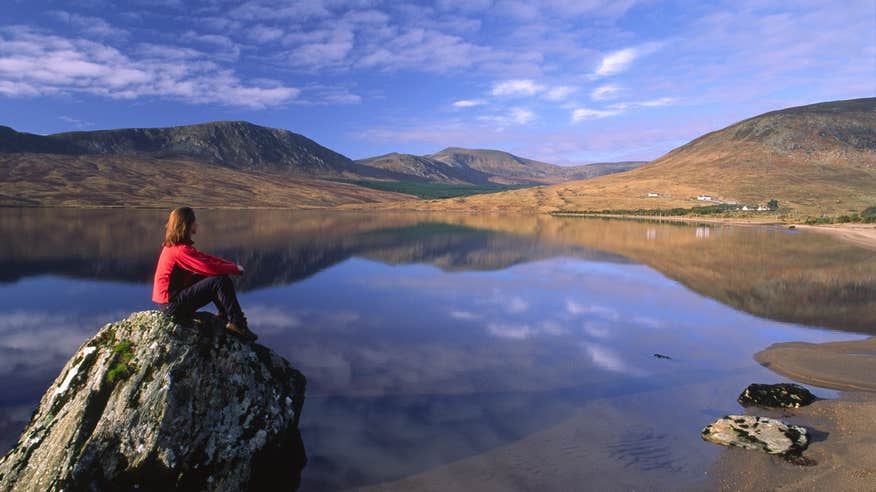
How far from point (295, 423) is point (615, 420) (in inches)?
284

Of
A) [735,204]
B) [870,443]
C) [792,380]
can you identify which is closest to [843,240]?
[792,380]

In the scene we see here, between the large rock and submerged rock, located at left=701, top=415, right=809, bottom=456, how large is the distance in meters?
8.50

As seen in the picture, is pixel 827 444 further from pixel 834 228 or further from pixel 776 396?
pixel 834 228

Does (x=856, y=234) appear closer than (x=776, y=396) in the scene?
No

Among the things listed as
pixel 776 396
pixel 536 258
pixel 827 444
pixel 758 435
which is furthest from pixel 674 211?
pixel 758 435

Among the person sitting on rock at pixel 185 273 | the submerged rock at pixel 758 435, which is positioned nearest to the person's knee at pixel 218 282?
the person sitting on rock at pixel 185 273

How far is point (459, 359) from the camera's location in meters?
15.9

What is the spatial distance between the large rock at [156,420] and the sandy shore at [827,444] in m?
8.29

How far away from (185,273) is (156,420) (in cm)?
264

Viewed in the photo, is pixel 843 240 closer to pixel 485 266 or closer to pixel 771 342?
pixel 485 266

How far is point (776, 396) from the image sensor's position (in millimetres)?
11969

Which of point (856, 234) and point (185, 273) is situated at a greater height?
point (185, 273)

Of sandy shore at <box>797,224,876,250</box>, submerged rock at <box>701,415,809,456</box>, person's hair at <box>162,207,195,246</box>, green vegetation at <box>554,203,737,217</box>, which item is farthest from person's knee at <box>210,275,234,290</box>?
green vegetation at <box>554,203,737,217</box>

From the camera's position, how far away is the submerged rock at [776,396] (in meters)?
11.8
